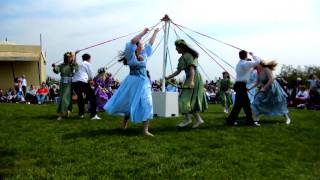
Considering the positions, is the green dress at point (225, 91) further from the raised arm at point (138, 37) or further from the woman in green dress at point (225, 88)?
the raised arm at point (138, 37)

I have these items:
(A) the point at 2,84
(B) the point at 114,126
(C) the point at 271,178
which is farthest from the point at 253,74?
(A) the point at 2,84

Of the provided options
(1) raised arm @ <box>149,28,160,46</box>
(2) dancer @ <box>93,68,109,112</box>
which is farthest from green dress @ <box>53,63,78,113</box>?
(1) raised arm @ <box>149,28,160,46</box>

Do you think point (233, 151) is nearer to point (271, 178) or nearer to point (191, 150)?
point (191, 150)

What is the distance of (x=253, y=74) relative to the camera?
Result: 15.1 m

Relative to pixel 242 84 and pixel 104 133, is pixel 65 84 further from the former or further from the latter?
pixel 242 84

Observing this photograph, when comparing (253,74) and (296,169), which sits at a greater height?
(253,74)

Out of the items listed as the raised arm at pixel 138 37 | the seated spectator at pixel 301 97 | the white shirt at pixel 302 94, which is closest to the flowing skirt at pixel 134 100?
the raised arm at pixel 138 37

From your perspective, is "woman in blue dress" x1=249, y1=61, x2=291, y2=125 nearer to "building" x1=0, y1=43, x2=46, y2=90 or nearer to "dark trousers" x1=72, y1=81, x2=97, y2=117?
"dark trousers" x1=72, y1=81, x2=97, y2=117

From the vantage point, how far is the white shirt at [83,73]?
42.2ft

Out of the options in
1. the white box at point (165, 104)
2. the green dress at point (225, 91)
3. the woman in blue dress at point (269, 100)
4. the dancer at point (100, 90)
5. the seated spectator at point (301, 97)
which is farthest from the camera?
the seated spectator at point (301, 97)

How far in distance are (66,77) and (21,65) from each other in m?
22.4

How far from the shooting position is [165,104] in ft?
46.8

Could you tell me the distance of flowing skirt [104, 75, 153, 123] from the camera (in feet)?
30.7

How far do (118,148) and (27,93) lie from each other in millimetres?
20756
